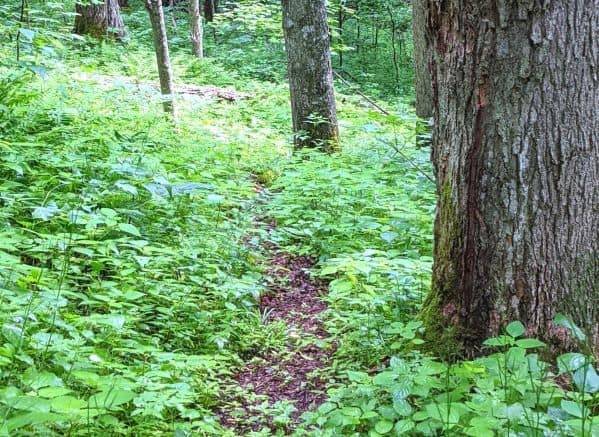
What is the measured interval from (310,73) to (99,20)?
24.5 feet

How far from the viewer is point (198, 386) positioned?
8.84ft

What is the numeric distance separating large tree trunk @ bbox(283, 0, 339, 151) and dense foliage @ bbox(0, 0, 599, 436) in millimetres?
617

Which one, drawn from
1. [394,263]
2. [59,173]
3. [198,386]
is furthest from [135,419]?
[59,173]

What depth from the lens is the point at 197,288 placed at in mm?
3480

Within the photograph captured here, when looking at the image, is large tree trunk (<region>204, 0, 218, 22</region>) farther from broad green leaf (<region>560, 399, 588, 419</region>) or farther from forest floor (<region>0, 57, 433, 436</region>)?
broad green leaf (<region>560, 399, 588, 419</region>)

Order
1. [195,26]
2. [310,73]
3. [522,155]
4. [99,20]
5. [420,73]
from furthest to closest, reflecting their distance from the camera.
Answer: [195,26]
[99,20]
[420,73]
[310,73]
[522,155]

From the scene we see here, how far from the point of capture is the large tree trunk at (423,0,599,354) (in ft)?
7.64

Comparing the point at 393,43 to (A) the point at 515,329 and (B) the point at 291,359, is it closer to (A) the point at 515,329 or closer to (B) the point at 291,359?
(B) the point at 291,359

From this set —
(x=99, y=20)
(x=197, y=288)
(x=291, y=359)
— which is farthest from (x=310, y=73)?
(x=99, y=20)

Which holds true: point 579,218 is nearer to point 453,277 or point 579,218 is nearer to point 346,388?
point 453,277

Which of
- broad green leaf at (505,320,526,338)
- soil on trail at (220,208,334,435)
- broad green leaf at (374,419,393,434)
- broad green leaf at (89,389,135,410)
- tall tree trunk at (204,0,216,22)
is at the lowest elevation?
soil on trail at (220,208,334,435)

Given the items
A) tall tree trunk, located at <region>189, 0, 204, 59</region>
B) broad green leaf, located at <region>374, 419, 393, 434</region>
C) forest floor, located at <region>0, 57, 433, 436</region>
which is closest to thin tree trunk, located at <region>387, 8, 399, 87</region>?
tall tree trunk, located at <region>189, 0, 204, 59</region>

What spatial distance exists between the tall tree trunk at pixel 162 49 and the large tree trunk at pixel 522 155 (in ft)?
15.2

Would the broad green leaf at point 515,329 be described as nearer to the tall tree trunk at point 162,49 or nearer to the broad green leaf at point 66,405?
the broad green leaf at point 66,405
